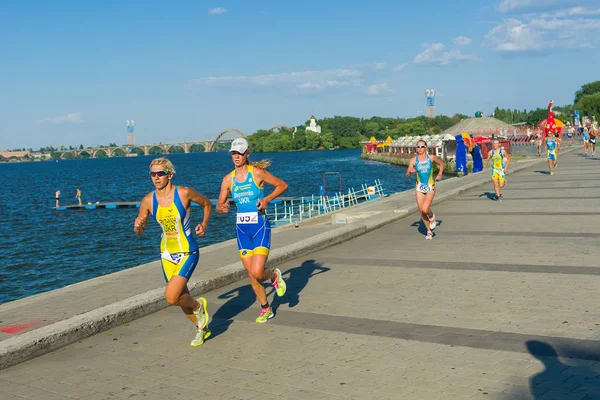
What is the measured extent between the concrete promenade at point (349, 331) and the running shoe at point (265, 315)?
73mm

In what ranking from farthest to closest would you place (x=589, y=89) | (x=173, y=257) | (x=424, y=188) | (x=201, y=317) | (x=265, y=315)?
(x=589, y=89)
(x=424, y=188)
(x=265, y=315)
(x=201, y=317)
(x=173, y=257)

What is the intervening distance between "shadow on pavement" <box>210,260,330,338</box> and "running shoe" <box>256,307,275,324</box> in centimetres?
34

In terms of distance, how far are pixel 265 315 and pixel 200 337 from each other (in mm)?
949

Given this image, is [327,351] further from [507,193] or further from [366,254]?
[507,193]

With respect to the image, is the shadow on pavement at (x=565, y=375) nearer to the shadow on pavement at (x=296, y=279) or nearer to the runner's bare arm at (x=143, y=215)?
the shadow on pavement at (x=296, y=279)

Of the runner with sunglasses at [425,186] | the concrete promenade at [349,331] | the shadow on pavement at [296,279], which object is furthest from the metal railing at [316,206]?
the concrete promenade at [349,331]

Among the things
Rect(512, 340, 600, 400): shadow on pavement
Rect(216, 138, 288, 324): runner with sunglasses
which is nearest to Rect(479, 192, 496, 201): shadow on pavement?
Rect(216, 138, 288, 324): runner with sunglasses

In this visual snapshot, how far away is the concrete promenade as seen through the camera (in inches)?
201

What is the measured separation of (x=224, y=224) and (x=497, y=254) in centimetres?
2575

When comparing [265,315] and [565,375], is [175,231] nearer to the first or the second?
[265,315]

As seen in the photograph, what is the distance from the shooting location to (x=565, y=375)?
4.98 metres

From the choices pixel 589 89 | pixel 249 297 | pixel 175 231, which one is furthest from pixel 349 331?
pixel 589 89

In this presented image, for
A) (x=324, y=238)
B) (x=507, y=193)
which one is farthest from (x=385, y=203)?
(x=324, y=238)

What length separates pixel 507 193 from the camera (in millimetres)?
20266
